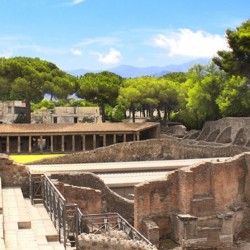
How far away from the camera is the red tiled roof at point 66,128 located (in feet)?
165

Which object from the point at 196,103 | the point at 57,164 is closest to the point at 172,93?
the point at 196,103

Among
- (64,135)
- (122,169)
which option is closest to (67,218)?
(122,169)

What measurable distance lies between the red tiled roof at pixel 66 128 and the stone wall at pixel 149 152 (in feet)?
36.4

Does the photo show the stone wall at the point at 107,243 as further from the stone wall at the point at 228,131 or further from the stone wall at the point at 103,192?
the stone wall at the point at 228,131

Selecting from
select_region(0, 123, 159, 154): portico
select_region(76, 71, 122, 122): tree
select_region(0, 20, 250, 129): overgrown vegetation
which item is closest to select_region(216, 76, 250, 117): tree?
select_region(0, 20, 250, 129): overgrown vegetation

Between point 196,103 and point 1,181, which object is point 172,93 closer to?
point 196,103

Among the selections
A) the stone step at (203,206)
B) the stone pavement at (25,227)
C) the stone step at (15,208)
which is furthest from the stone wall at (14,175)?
the stone step at (203,206)

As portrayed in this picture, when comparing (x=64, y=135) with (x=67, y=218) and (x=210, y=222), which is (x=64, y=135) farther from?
(x=67, y=218)

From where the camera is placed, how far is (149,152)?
138 ft

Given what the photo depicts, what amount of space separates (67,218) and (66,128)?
35989mm

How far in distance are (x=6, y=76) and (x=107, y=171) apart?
29.7 meters

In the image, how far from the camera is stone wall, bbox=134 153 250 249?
2262 cm

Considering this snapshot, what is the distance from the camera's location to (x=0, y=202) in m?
16.0

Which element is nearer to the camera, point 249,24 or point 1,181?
point 1,181
